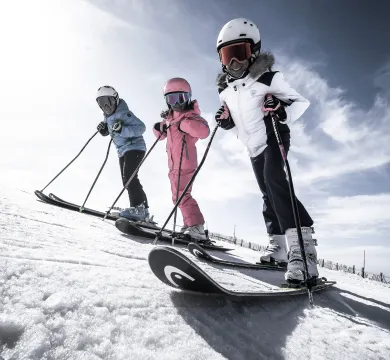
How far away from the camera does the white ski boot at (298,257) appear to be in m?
2.30

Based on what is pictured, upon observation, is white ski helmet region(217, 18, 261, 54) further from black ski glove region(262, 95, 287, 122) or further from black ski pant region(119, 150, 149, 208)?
black ski pant region(119, 150, 149, 208)

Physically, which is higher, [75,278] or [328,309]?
[328,309]

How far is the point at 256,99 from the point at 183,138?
201 cm

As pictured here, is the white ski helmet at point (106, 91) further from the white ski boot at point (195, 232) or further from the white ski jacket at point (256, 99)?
the white ski boot at point (195, 232)

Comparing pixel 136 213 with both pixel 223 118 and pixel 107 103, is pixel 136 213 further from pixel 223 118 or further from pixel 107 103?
pixel 223 118

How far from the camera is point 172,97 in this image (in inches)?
196

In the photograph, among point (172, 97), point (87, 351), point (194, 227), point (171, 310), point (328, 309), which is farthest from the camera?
point (172, 97)

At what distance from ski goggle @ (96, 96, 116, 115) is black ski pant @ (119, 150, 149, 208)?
3.40 feet

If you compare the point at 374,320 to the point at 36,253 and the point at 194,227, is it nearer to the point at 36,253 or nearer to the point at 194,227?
the point at 36,253

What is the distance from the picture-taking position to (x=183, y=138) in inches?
191

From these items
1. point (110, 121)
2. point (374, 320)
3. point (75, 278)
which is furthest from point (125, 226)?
point (110, 121)

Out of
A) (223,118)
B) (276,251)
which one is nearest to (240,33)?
(223,118)

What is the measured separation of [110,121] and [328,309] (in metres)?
5.21

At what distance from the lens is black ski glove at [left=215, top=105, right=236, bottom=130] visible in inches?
128
